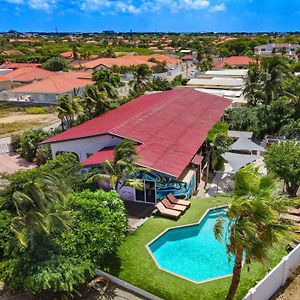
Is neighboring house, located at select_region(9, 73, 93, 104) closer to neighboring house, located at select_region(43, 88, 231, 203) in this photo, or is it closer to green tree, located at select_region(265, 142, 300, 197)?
neighboring house, located at select_region(43, 88, 231, 203)

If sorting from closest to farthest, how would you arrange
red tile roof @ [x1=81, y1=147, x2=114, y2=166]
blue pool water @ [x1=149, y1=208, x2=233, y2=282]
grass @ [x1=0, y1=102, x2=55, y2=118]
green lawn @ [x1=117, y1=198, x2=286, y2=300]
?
green lawn @ [x1=117, y1=198, x2=286, y2=300]
blue pool water @ [x1=149, y1=208, x2=233, y2=282]
red tile roof @ [x1=81, y1=147, x2=114, y2=166]
grass @ [x1=0, y1=102, x2=55, y2=118]

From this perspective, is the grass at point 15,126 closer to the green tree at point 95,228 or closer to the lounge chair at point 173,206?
the lounge chair at point 173,206

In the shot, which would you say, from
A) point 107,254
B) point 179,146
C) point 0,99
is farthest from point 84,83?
point 107,254

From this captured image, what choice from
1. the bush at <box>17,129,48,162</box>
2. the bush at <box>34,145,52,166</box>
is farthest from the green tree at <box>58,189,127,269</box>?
the bush at <box>17,129,48,162</box>

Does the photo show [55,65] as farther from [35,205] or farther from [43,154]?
[35,205]

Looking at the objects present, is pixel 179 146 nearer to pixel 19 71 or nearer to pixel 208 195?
pixel 208 195

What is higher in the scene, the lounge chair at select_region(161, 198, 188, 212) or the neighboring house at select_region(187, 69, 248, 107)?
the neighboring house at select_region(187, 69, 248, 107)

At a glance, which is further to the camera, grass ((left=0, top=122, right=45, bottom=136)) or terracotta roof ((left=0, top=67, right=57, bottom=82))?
terracotta roof ((left=0, top=67, right=57, bottom=82))
